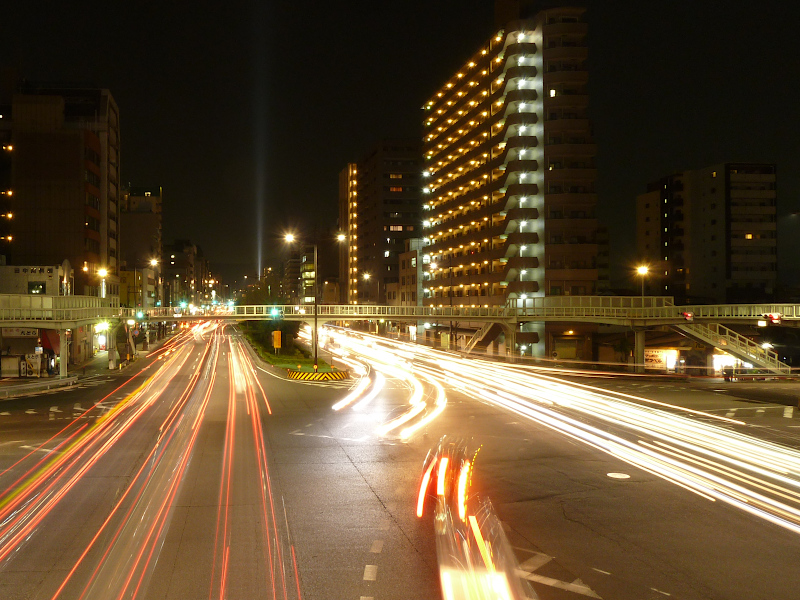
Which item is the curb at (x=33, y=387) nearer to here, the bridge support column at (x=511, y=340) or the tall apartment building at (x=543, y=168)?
the bridge support column at (x=511, y=340)

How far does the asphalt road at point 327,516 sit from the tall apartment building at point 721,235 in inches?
3020

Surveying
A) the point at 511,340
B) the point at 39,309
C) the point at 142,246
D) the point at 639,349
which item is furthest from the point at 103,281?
the point at 639,349

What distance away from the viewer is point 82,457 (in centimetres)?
1730

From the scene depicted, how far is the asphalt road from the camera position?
9008mm

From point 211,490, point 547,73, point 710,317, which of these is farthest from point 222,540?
point 547,73

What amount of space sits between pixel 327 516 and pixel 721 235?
9526 centimetres

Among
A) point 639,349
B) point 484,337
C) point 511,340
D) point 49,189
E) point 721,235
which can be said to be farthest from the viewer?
point 721,235

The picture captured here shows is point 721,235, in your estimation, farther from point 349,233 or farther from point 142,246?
point 142,246

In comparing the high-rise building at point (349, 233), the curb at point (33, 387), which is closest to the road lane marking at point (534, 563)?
the curb at point (33, 387)

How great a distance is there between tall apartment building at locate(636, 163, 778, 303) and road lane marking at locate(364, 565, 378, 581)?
8863 centimetres

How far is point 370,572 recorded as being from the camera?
933 centimetres

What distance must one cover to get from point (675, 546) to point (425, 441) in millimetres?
9709

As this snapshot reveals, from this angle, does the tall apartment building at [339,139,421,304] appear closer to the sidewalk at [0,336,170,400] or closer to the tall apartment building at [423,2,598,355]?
the tall apartment building at [423,2,598,355]

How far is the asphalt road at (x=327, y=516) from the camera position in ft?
29.6
